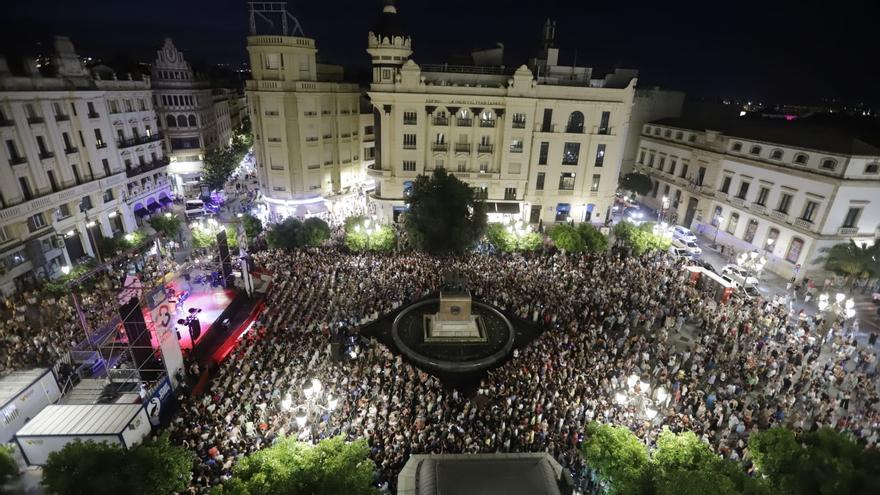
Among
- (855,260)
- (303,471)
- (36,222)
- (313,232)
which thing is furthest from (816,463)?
(36,222)

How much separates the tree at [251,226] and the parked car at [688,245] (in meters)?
35.4

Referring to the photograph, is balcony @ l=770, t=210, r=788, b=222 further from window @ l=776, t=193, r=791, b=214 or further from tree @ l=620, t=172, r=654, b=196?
tree @ l=620, t=172, r=654, b=196

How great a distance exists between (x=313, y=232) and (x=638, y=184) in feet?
128

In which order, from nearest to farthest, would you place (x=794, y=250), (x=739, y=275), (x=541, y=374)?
(x=541, y=374) → (x=739, y=275) → (x=794, y=250)

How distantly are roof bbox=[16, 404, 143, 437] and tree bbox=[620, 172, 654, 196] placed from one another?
51696 mm

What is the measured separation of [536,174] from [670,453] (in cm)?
3344

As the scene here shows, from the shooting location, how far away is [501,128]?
41.2 meters

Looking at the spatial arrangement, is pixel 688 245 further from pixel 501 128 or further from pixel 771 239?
pixel 501 128

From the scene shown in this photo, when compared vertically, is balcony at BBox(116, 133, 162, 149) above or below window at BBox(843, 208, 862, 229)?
above

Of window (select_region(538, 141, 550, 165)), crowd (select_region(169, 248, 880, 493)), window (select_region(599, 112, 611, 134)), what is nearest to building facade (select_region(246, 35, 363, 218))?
crowd (select_region(169, 248, 880, 493))

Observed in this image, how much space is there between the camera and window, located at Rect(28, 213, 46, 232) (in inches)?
1172

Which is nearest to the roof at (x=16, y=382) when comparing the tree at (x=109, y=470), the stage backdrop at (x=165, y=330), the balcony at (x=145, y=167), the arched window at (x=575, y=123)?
the stage backdrop at (x=165, y=330)

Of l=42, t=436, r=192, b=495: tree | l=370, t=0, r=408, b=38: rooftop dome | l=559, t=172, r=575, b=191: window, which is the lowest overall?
l=42, t=436, r=192, b=495: tree

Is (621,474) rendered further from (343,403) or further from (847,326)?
(847,326)
